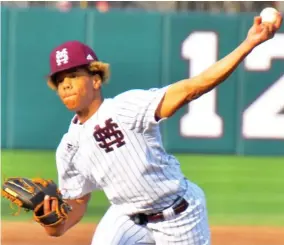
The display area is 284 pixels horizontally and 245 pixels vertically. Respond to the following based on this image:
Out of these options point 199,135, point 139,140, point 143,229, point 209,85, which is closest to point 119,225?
point 143,229

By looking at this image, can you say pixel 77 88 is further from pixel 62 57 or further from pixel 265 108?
pixel 265 108

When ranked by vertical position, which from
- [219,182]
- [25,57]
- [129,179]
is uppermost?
[129,179]

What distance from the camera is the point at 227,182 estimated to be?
8.72 metres

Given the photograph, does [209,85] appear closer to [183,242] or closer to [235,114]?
[183,242]

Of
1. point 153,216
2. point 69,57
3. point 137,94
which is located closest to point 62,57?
point 69,57

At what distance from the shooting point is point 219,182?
8719mm

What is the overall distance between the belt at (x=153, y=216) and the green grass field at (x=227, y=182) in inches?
135

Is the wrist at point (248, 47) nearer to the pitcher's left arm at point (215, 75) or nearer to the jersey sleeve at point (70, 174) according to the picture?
the pitcher's left arm at point (215, 75)

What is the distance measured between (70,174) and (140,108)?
0.60 m

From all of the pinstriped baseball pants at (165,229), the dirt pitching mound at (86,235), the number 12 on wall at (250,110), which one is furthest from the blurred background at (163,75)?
the pinstriped baseball pants at (165,229)

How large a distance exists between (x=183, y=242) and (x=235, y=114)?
19.9 ft

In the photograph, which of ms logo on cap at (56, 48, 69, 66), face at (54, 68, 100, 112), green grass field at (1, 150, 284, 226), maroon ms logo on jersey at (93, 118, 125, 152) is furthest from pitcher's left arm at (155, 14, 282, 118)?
green grass field at (1, 150, 284, 226)

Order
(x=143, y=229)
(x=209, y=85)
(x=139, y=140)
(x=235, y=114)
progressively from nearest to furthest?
(x=209, y=85)
(x=139, y=140)
(x=143, y=229)
(x=235, y=114)

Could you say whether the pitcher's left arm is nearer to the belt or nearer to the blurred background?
the belt
